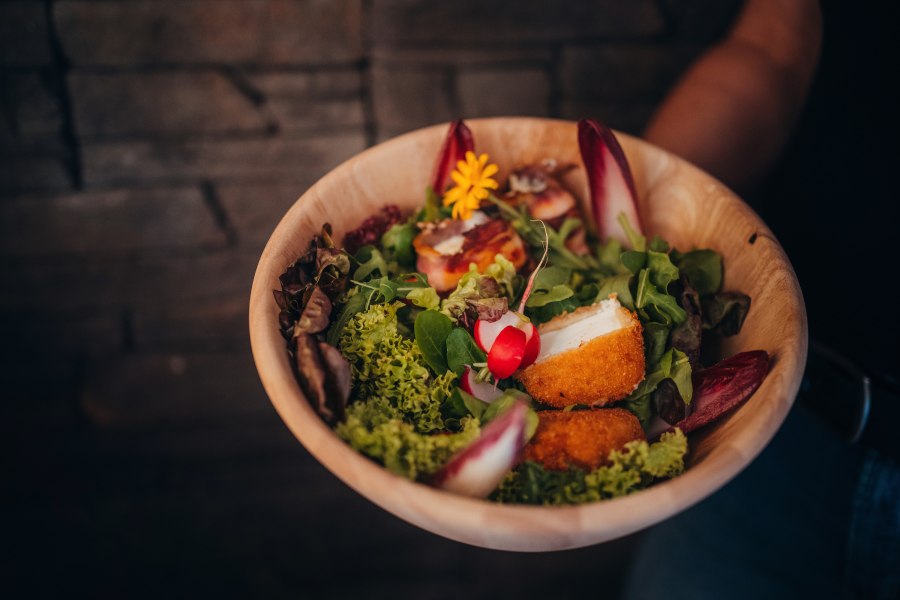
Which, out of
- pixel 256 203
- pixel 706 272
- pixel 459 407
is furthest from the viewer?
pixel 256 203

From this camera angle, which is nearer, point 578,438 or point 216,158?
point 578,438

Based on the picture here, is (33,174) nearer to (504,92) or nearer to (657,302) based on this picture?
(504,92)

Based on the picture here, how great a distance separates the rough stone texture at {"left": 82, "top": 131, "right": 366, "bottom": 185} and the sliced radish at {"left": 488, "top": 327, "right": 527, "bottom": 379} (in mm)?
771

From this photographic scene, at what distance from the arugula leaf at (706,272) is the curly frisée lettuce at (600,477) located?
232mm

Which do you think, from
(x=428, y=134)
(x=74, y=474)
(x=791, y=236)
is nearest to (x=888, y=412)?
(x=791, y=236)

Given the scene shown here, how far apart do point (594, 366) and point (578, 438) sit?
0.10 metres

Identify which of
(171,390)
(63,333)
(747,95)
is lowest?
(171,390)

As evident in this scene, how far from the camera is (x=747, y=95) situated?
1.08 meters

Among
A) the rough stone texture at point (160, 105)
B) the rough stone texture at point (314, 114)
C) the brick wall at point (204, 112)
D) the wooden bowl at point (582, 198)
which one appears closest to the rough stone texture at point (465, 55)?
the brick wall at point (204, 112)

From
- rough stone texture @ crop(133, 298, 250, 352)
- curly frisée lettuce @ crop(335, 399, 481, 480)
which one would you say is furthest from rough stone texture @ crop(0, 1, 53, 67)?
curly frisée lettuce @ crop(335, 399, 481, 480)

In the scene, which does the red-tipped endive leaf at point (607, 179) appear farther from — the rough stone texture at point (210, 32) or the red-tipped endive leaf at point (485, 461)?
the rough stone texture at point (210, 32)

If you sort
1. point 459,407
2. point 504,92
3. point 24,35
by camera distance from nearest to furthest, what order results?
point 459,407
point 24,35
point 504,92

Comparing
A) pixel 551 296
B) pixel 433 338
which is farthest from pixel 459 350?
pixel 551 296

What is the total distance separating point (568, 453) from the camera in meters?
0.69
